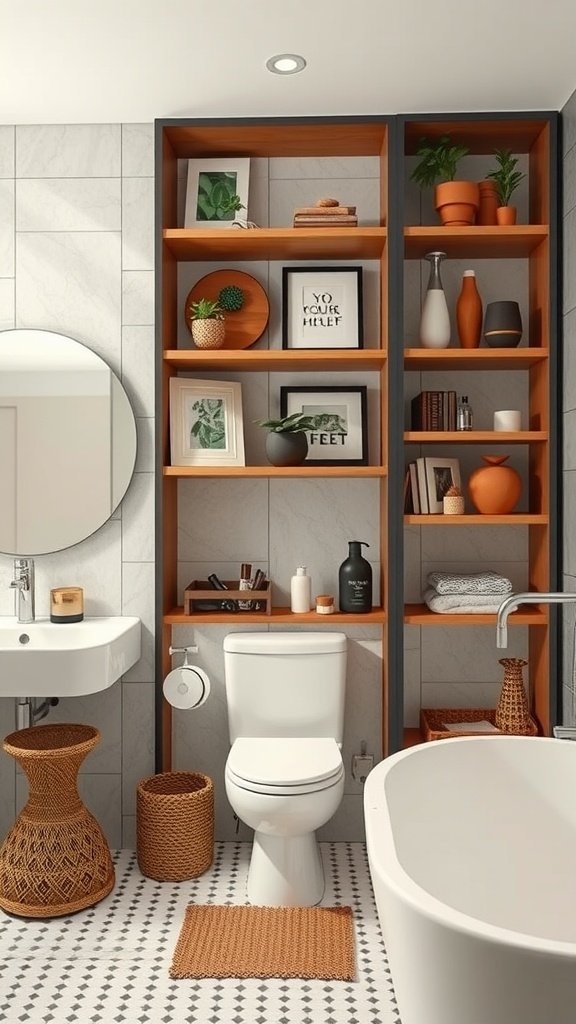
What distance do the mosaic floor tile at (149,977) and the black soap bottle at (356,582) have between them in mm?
943

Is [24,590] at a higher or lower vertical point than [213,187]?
lower

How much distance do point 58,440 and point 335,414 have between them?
103 cm

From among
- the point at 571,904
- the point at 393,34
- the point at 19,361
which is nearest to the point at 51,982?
the point at 571,904

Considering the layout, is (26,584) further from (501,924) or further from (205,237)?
(501,924)

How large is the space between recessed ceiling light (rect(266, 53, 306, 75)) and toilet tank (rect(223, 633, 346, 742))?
187 cm

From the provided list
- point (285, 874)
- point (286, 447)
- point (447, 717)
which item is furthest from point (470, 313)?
point (285, 874)

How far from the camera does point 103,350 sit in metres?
3.33

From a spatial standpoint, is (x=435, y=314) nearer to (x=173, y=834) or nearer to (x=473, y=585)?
(x=473, y=585)

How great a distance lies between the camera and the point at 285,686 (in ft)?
10.4

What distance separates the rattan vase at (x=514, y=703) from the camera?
3.14m

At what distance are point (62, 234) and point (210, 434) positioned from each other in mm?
917

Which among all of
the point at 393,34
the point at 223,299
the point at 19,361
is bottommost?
the point at 19,361

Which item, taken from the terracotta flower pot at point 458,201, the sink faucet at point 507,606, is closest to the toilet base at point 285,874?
the sink faucet at point 507,606

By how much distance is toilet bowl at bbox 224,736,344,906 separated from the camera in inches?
107
